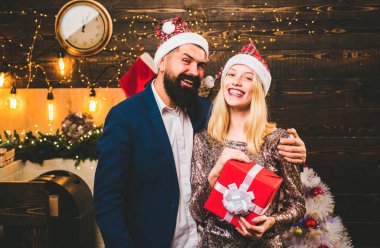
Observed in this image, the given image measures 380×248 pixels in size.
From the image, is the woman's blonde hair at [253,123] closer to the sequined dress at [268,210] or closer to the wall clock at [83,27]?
the sequined dress at [268,210]

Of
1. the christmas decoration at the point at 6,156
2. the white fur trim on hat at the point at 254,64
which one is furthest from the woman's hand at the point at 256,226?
the christmas decoration at the point at 6,156

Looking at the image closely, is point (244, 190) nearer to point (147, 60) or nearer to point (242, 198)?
point (242, 198)

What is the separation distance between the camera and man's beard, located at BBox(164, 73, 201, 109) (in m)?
1.84

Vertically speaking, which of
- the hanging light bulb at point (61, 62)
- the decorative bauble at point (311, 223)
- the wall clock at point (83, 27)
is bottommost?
the decorative bauble at point (311, 223)

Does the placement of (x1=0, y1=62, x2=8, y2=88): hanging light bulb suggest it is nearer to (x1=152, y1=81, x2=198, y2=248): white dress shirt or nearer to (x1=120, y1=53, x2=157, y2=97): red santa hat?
(x1=120, y1=53, x2=157, y2=97): red santa hat

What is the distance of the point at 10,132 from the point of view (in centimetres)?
366

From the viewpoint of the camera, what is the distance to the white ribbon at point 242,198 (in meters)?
1.41

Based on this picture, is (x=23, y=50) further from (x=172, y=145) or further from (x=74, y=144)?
(x=172, y=145)

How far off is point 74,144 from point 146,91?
1.56 metres

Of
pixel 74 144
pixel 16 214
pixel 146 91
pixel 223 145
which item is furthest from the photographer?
pixel 74 144

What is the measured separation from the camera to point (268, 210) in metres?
1.60

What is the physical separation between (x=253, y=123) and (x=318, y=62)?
211cm

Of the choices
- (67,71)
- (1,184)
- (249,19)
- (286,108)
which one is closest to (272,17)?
(249,19)

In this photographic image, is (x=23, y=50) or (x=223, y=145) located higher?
(x=23, y=50)
